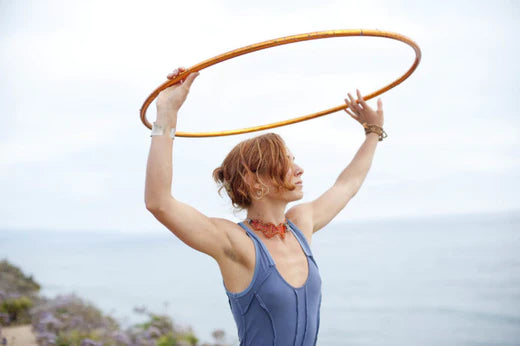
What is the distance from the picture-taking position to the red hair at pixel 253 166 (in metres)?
2.48

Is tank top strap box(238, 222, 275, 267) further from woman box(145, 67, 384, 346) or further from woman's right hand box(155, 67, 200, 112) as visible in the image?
woman's right hand box(155, 67, 200, 112)

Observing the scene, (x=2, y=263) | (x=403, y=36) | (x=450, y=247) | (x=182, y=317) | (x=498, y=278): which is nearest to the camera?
(x=403, y=36)

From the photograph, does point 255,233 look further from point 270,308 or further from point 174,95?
point 174,95

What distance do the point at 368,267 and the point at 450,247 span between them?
10376 millimetres

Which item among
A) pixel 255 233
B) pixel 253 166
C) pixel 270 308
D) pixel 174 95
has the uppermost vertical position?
pixel 174 95

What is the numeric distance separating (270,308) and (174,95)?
3.51ft

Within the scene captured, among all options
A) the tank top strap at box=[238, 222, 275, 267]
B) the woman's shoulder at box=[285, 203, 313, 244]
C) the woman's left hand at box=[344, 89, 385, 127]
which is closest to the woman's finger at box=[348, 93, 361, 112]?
the woman's left hand at box=[344, 89, 385, 127]

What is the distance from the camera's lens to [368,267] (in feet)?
128

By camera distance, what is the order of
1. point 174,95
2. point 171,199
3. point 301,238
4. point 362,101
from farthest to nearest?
point 362,101
point 301,238
point 174,95
point 171,199

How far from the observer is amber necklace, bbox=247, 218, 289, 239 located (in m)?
2.51

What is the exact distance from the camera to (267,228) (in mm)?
2531

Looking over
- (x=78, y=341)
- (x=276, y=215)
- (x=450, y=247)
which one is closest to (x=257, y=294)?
(x=276, y=215)

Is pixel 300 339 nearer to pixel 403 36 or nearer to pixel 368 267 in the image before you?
pixel 403 36

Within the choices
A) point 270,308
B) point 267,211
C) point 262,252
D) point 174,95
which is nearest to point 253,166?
point 267,211
